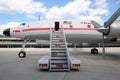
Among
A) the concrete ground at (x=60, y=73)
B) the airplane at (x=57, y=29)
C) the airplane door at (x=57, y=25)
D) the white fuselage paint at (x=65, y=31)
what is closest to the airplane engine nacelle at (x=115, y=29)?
the concrete ground at (x=60, y=73)

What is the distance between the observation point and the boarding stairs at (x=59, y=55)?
42.1ft

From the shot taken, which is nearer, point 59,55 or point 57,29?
point 59,55

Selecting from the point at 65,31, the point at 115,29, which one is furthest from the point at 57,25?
the point at 115,29

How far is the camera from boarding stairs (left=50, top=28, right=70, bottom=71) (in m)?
12.8

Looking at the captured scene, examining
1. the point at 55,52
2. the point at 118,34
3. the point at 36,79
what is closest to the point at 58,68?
the point at 55,52

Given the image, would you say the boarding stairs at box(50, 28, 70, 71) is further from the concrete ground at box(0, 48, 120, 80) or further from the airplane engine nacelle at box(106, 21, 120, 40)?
the airplane engine nacelle at box(106, 21, 120, 40)

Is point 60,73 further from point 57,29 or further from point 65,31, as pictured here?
point 65,31

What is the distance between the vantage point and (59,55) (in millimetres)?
14297

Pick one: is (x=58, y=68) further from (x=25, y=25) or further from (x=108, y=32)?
(x=25, y=25)

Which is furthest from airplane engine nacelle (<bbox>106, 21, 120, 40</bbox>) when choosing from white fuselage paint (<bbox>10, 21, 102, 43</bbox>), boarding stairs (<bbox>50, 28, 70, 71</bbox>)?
white fuselage paint (<bbox>10, 21, 102, 43</bbox>)

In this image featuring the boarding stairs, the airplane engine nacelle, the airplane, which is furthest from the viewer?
the airplane

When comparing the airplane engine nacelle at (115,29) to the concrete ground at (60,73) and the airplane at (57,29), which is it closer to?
the concrete ground at (60,73)

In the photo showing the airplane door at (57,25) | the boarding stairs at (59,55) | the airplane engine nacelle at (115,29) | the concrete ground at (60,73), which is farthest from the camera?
the airplane door at (57,25)

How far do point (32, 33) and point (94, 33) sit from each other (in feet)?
20.1
